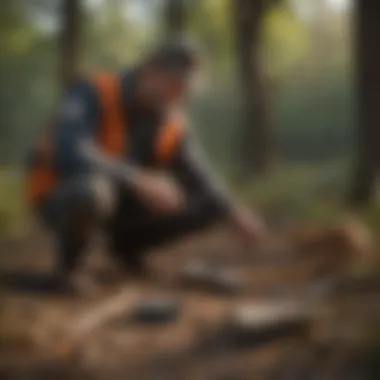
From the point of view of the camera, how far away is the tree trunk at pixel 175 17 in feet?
4.80

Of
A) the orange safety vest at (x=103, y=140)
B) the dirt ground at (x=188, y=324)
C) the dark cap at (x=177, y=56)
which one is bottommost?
the dirt ground at (x=188, y=324)

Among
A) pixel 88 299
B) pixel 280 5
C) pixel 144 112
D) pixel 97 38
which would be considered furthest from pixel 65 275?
pixel 280 5

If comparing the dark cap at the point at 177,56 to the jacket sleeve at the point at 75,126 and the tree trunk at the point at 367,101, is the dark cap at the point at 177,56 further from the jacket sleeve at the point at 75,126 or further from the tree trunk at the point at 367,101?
the tree trunk at the point at 367,101

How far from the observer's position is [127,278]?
147 cm

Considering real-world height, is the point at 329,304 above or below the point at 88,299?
below

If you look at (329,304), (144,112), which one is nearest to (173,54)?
(144,112)

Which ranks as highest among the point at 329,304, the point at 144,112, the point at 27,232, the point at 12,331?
the point at 144,112

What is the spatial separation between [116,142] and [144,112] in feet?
0.24

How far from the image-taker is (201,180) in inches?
58.4

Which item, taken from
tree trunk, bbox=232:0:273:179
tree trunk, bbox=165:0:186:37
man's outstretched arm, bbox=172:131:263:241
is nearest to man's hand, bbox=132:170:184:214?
man's outstretched arm, bbox=172:131:263:241

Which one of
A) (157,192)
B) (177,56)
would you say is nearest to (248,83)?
(177,56)

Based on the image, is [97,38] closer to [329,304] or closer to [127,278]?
[127,278]

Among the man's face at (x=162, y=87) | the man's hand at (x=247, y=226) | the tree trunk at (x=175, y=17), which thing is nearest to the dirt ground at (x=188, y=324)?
the man's hand at (x=247, y=226)

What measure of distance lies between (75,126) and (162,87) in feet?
0.56
